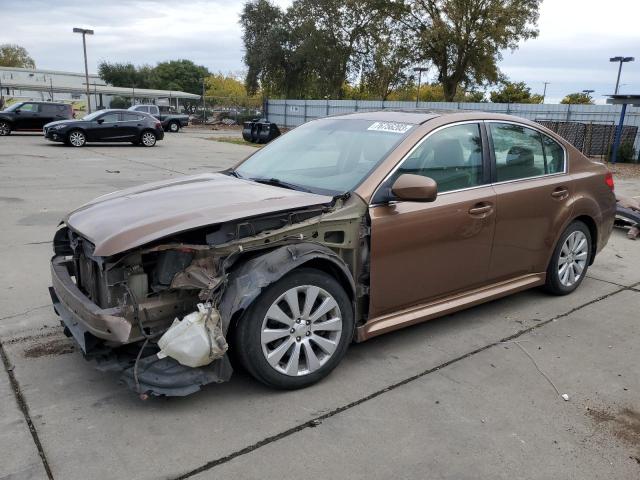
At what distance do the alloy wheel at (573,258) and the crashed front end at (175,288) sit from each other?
2562 mm

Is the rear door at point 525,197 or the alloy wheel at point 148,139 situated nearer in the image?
the rear door at point 525,197

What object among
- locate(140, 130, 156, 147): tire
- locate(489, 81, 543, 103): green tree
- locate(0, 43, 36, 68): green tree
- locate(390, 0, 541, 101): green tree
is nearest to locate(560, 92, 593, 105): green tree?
locate(489, 81, 543, 103): green tree

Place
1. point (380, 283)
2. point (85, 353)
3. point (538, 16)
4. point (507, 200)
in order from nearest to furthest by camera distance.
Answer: point (85, 353)
point (380, 283)
point (507, 200)
point (538, 16)

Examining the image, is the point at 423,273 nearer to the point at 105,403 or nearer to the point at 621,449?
the point at 621,449

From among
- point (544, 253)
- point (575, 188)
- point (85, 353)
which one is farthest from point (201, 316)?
point (575, 188)

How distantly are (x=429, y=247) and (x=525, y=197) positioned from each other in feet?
3.72

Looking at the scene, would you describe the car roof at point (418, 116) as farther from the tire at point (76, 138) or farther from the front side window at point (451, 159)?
the tire at point (76, 138)

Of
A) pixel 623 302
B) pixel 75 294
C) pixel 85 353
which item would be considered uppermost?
pixel 75 294

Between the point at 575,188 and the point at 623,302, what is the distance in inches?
45.7

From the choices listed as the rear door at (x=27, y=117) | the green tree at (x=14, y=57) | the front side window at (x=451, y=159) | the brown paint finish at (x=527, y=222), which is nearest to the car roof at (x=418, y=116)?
the front side window at (x=451, y=159)

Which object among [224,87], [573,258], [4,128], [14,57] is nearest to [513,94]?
[224,87]

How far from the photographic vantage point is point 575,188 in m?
4.77

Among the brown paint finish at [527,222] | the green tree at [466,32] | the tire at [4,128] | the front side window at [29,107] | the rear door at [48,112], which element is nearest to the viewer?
the brown paint finish at [527,222]

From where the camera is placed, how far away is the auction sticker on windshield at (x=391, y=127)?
388 cm
